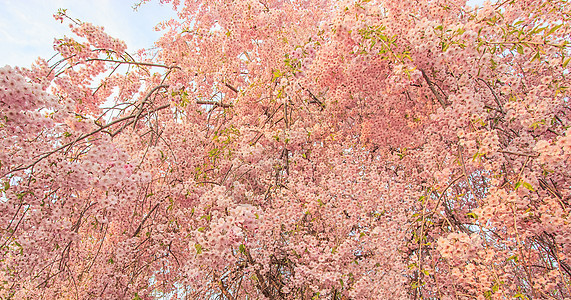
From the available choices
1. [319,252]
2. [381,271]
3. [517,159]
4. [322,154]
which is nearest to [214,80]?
[322,154]

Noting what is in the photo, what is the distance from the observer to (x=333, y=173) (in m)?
3.30

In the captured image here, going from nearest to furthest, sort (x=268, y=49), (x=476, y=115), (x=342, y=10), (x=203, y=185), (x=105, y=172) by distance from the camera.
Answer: (x=476, y=115)
(x=105, y=172)
(x=342, y=10)
(x=203, y=185)
(x=268, y=49)

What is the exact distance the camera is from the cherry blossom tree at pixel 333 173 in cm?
220

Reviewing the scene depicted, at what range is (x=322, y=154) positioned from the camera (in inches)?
156

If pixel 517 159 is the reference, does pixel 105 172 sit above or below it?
above

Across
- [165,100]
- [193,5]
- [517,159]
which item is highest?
[193,5]

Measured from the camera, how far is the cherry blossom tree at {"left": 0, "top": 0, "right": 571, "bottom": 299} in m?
2.20

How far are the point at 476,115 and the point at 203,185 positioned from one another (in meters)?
2.56

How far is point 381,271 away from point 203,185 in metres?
1.92

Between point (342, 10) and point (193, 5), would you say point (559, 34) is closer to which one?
point (342, 10)

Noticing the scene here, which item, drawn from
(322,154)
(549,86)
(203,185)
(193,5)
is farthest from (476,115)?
(193,5)

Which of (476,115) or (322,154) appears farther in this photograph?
(322,154)

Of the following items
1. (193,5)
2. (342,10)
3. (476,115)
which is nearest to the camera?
(476,115)

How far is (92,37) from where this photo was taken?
334 cm
